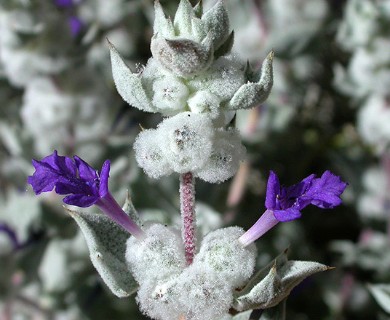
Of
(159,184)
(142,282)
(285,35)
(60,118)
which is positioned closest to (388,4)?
(285,35)

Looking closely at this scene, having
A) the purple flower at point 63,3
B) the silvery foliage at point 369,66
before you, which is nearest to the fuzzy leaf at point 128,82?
the purple flower at point 63,3

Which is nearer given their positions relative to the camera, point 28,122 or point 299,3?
point 28,122

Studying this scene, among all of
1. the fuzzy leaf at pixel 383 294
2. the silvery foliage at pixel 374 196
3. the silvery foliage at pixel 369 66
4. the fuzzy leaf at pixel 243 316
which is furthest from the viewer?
the silvery foliage at pixel 374 196

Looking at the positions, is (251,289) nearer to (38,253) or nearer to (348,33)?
(38,253)

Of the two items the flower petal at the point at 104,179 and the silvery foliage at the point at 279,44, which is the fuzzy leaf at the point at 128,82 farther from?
the silvery foliage at the point at 279,44

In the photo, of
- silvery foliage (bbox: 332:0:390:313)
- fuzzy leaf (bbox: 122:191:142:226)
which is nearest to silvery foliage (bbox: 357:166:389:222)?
silvery foliage (bbox: 332:0:390:313)

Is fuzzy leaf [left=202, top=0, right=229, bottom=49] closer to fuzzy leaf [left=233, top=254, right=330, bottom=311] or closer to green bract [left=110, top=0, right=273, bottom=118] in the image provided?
green bract [left=110, top=0, right=273, bottom=118]
